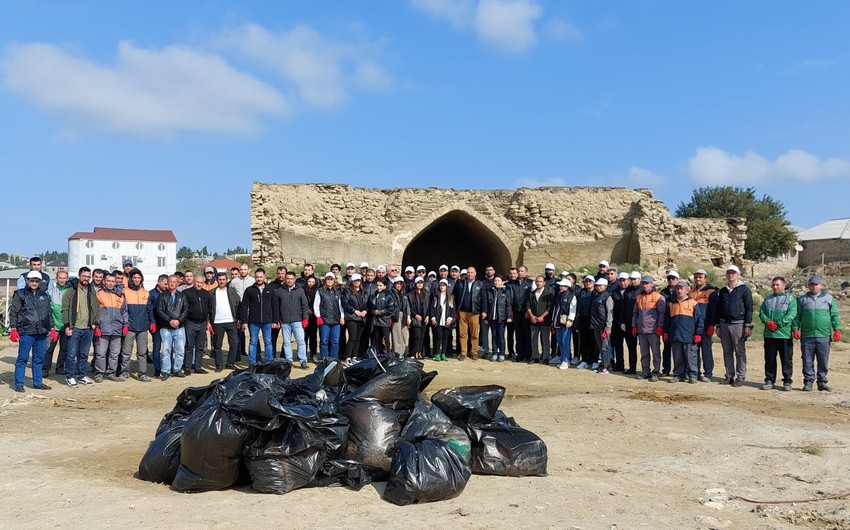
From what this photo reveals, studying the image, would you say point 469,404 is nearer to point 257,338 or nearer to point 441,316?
point 257,338

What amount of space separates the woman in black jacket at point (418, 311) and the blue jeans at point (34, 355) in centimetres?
565

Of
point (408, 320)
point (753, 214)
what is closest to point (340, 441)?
point (408, 320)

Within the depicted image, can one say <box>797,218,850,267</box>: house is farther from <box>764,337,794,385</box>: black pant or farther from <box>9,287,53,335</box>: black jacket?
<box>9,287,53,335</box>: black jacket

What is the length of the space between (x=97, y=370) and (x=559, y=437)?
275 inches

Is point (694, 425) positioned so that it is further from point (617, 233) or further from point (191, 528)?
point (617, 233)

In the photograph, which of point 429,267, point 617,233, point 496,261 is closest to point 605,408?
point 617,233

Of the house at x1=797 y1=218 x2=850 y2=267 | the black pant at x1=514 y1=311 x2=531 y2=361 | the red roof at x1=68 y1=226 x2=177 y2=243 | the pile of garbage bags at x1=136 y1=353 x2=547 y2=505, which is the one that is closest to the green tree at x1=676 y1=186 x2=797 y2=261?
the house at x1=797 y1=218 x2=850 y2=267

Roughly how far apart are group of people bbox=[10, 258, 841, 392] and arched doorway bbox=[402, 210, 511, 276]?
40.8 ft

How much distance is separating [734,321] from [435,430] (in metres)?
6.41

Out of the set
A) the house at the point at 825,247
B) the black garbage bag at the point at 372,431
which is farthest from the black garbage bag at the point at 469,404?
the house at the point at 825,247

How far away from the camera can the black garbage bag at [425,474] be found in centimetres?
416

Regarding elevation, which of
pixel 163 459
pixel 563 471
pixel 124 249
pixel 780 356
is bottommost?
pixel 563 471

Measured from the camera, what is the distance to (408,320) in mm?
11406

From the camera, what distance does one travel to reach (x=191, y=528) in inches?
145
